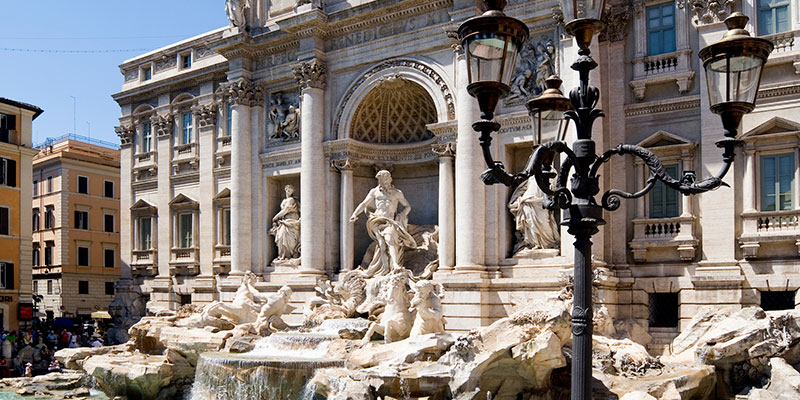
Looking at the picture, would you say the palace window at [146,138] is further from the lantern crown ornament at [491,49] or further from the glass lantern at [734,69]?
the glass lantern at [734,69]

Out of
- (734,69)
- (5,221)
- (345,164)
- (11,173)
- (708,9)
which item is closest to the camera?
(734,69)

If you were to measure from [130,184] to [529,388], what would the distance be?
21716 mm

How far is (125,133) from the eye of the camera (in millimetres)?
32062

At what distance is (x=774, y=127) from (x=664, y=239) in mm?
3563

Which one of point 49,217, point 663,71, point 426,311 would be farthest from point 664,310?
point 49,217

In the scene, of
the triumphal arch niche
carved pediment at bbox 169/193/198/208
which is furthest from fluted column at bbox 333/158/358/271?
carved pediment at bbox 169/193/198/208

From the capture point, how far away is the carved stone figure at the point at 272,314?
70.4ft

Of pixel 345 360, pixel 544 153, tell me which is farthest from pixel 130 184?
pixel 544 153

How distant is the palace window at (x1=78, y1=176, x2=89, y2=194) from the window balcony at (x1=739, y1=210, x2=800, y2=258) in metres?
37.1

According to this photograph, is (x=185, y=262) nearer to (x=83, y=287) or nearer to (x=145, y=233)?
(x=145, y=233)

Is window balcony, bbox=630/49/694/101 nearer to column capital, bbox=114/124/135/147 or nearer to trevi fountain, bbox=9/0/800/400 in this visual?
trevi fountain, bbox=9/0/800/400

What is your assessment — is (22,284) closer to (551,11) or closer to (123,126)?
(123,126)

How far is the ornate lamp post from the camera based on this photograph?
716 centimetres

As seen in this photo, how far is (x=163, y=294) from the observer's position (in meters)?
29.8
